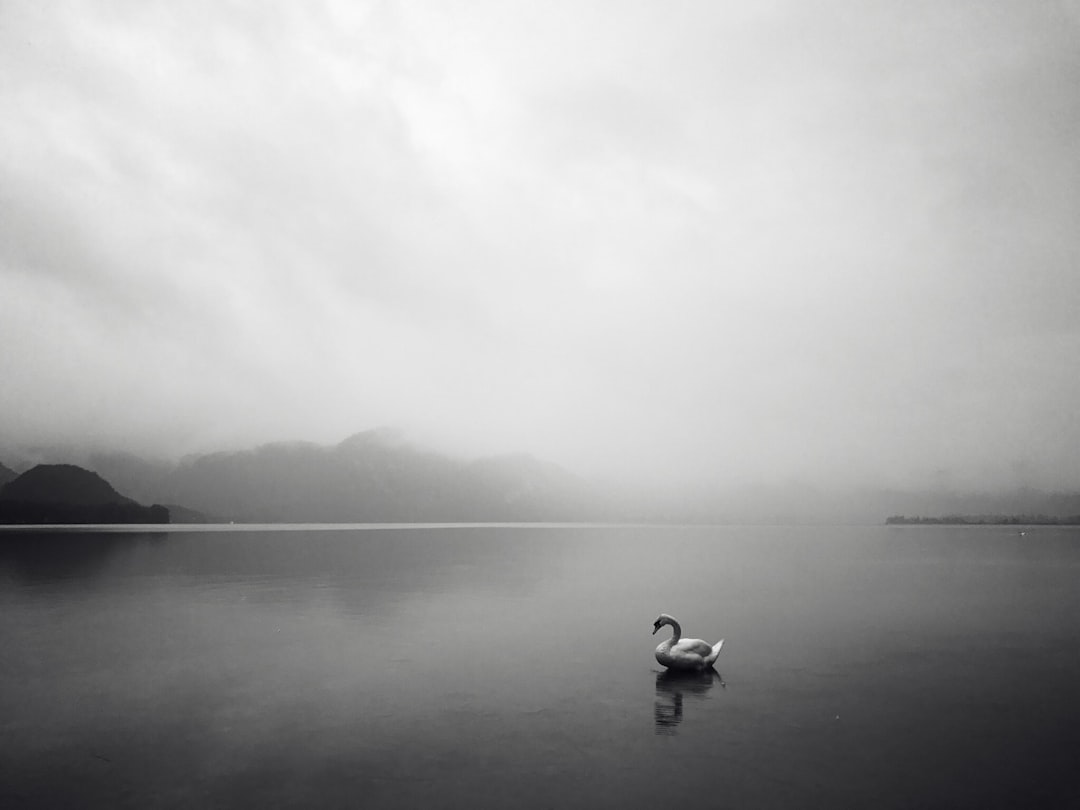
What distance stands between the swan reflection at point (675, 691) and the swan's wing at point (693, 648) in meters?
0.55

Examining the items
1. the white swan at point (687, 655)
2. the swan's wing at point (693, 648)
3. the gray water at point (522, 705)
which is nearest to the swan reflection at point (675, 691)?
the gray water at point (522, 705)

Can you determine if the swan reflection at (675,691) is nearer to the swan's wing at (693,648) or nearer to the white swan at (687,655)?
the white swan at (687,655)

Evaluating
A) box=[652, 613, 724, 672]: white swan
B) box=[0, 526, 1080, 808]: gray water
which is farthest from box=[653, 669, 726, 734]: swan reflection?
box=[652, 613, 724, 672]: white swan

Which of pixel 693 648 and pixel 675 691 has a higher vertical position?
pixel 693 648

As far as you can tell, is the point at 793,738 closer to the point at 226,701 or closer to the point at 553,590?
the point at 226,701

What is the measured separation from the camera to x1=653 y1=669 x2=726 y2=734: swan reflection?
16.2 metres

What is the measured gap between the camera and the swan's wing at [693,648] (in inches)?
821

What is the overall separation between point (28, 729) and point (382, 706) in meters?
7.80

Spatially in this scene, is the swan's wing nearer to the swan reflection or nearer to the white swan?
the white swan

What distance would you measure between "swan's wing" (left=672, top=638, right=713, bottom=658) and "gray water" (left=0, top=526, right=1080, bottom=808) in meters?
0.77

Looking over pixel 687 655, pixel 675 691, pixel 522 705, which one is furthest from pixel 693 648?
pixel 522 705

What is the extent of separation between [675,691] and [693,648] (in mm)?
2239

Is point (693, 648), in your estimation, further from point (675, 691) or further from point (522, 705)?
point (522, 705)

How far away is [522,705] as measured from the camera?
17516 millimetres
